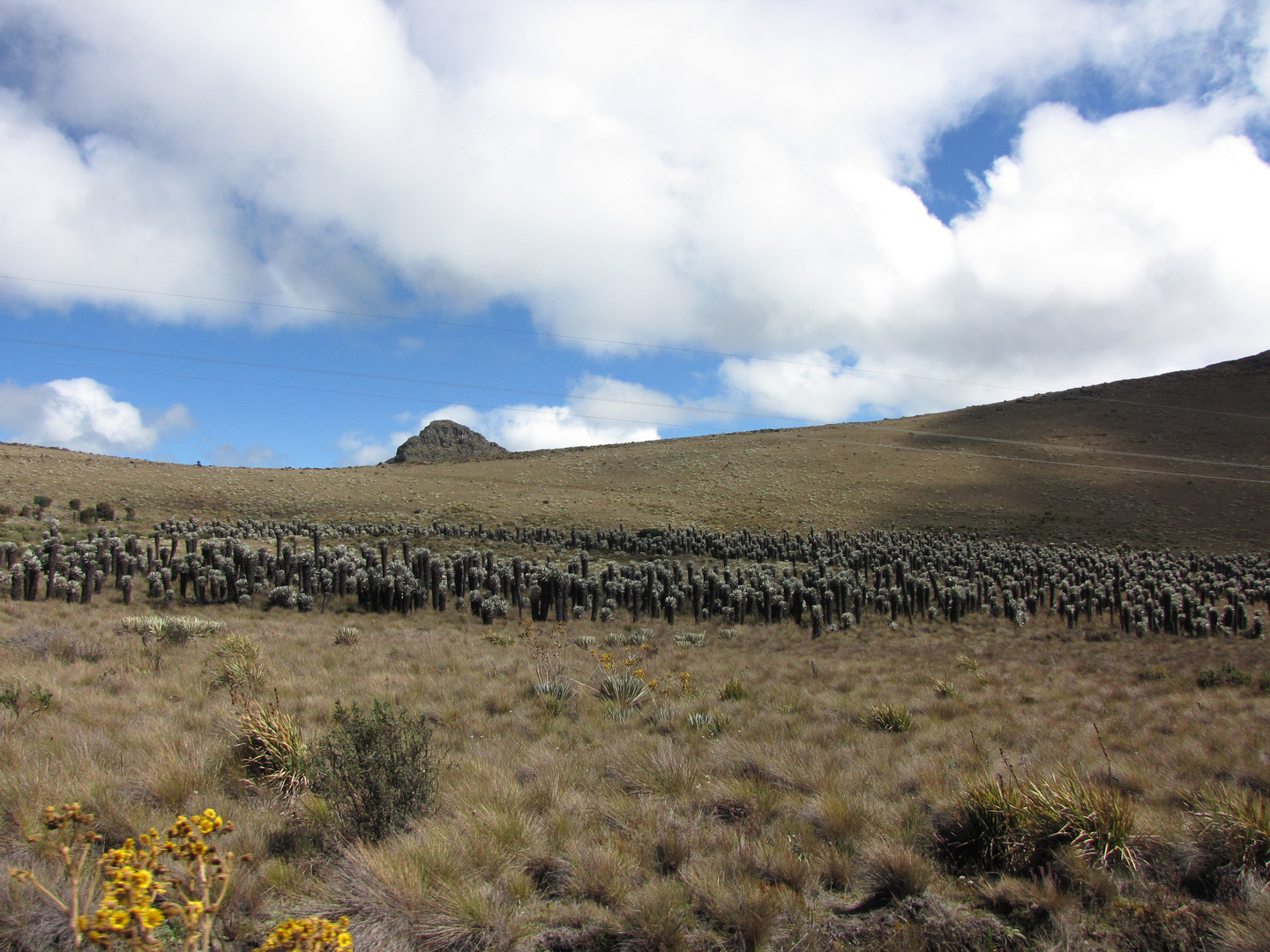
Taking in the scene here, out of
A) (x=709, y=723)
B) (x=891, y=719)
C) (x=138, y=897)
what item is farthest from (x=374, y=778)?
(x=891, y=719)

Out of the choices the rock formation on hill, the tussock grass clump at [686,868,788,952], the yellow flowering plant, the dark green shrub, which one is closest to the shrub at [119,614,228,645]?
the dark green shrub

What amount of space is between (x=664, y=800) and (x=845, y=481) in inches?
2261

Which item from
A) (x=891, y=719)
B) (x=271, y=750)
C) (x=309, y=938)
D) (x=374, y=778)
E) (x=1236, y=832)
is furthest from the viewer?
(x=891, y=719)

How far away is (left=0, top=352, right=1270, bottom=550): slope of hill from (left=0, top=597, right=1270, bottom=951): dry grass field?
2842cm

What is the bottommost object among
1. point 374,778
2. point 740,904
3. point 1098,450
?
point 740,904

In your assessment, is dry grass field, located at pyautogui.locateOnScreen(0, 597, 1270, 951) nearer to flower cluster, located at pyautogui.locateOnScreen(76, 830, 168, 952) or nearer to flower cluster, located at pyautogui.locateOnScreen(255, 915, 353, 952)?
flower cluster, located at pyautogui.locateOnScreen(255, 915, 353, 952)

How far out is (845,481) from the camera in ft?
196

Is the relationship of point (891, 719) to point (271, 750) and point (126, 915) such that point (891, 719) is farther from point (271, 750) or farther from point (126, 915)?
point (126, 915)

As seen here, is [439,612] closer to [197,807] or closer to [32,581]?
[32,581]

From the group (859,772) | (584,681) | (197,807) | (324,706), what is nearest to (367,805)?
(197,807)

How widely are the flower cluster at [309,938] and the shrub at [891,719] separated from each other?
7.30 metres

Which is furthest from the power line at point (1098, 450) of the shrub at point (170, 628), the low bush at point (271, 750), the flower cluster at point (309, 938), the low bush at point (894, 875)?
the flower cluster at point (309, 938)

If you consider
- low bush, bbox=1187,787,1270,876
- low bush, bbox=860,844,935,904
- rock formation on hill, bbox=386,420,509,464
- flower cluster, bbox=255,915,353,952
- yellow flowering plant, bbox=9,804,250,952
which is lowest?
low bush, bbox=860,844,935,904

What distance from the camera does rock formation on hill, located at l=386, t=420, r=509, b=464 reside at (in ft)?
437
